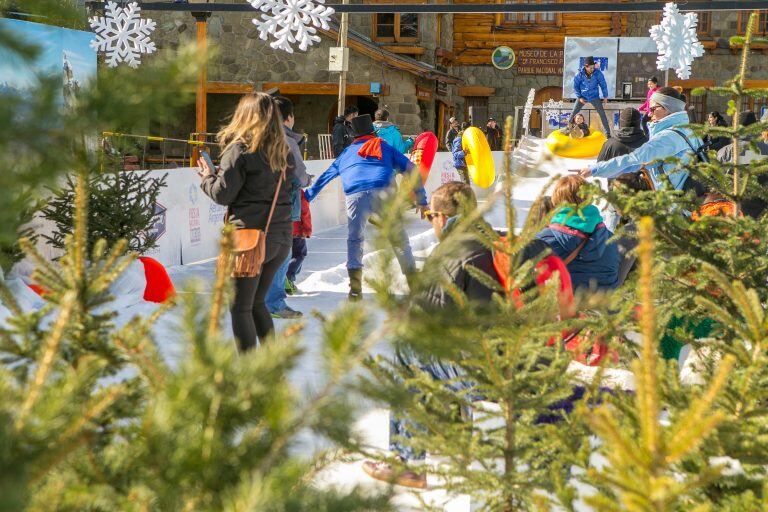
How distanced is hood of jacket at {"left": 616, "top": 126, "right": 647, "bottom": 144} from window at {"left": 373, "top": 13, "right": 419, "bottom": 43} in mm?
19840

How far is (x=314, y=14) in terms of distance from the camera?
12.3 meters

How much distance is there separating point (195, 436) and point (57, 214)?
6.54 metres

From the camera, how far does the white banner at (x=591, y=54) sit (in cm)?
2341

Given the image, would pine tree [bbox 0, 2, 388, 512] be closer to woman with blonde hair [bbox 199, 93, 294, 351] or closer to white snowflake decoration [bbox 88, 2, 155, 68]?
woman with blonde hair [bbox 199, 93, 294, 351]

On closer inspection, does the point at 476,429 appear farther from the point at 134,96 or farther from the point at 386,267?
the point at 134,96

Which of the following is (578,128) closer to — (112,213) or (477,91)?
(112,213)

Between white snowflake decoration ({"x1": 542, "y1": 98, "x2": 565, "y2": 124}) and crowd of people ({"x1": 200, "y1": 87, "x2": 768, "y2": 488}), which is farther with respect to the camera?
white snowflake decoration ({"x1": 542, "y1": 98, "x2": 565, "y2": 124})

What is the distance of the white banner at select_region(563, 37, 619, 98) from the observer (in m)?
23.4

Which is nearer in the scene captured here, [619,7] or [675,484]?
[675,484]

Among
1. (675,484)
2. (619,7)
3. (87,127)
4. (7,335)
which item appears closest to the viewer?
(87,127)

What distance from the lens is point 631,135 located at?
26.9 feet

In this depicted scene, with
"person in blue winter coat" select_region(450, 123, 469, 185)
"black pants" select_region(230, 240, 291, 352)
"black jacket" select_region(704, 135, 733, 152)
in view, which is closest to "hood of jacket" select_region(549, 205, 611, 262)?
"black jacket" select_region(704, 135, 733, 152)

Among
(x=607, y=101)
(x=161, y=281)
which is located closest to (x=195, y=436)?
(x=161, y=281)

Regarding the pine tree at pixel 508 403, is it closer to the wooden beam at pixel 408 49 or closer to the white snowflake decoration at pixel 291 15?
the white snowflake decoration at pixel 291 15
